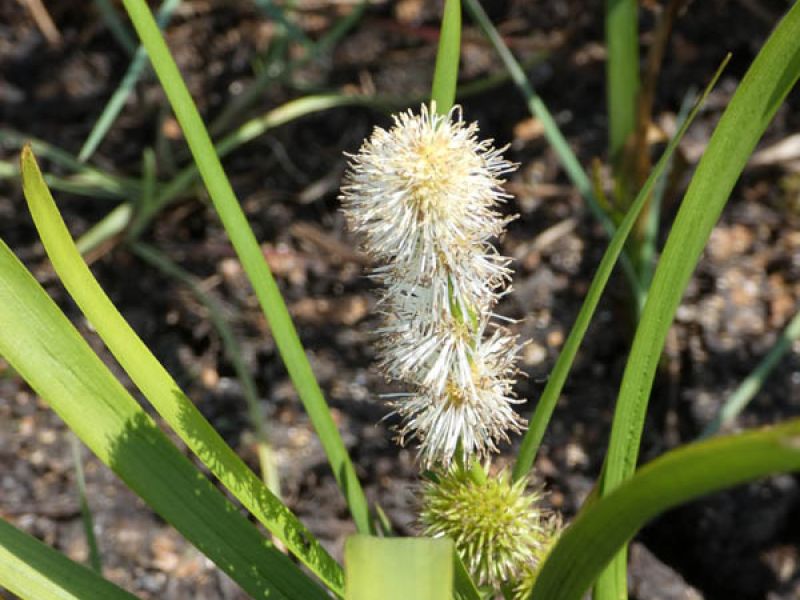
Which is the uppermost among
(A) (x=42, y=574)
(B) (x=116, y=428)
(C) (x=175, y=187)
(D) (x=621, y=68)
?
(C) (x=175, y=187)

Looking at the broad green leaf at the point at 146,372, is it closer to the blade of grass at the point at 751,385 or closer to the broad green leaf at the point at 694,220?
the broad green leaf at the point at 694,220

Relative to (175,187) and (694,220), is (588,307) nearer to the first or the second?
(694,220)

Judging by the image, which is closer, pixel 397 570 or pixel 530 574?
pixel 397 570

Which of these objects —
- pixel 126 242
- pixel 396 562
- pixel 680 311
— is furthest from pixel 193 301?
pixel 396 562

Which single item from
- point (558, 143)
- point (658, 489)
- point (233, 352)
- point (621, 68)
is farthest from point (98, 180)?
point (658, 489)

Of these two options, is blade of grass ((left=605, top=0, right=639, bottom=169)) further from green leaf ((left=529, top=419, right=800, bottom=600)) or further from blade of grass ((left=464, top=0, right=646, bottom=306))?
green leaf ((left=529, top=419, right=800, bottom=600))

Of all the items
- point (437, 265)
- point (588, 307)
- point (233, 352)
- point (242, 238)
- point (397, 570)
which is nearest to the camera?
point (397, 570)

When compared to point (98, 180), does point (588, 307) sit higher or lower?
lower
